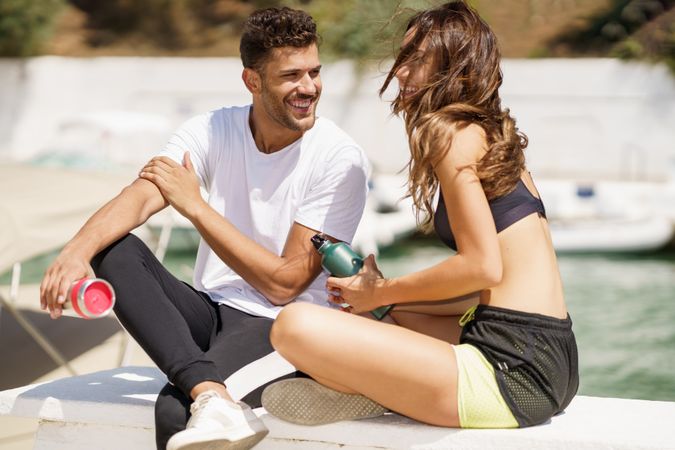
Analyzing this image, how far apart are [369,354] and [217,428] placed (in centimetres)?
40

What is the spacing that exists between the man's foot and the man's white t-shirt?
21.8 inches

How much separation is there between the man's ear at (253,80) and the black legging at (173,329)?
0.72m

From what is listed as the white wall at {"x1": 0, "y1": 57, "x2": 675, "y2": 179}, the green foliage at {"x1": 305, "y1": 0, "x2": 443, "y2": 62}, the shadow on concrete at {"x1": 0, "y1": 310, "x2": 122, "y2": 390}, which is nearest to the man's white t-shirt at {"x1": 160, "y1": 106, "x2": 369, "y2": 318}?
the shadow on concrete at {"x1": 0, "y1": 310, "x2": 122, "y2": 390}

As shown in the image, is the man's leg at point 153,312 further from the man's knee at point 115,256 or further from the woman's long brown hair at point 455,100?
the woman's long brown hair at point 455,100

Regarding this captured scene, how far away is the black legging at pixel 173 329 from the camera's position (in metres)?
2.41

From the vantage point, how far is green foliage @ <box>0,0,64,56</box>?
2203cm

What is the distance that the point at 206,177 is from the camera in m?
3.19

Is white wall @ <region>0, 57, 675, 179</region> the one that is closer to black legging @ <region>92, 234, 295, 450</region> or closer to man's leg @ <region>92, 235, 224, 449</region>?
black legging @ <region>92, 234, 295, 450</region>

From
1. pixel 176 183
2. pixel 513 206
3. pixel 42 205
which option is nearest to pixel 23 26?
pixel 42 205

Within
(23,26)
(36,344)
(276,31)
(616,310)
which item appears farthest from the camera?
(23,26)

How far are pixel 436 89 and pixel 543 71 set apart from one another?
Answer: 1661 centimetres

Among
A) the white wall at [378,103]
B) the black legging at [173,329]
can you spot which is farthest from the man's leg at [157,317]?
the white wall at [378,103]

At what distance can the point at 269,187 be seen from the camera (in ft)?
10.1

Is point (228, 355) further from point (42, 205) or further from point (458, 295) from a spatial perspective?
point (42, 205)
